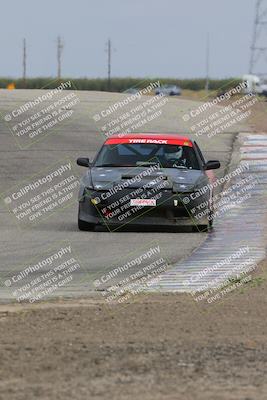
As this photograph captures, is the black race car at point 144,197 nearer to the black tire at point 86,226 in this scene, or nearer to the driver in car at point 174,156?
the black tire at point 86,226

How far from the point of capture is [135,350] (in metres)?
7.79

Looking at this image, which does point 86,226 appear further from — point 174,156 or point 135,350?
point 135,350

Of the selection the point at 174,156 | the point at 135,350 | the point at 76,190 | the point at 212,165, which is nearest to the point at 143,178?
the point at 174,156

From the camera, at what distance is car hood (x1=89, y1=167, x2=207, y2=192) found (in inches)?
675

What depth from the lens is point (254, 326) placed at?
29.3 feet

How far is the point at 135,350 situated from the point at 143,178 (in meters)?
9.56

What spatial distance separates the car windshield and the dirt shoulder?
26.1 feet

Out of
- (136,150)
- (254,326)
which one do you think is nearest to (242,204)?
(136,150)

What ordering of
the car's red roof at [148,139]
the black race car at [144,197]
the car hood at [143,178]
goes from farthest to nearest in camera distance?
the car's red roof at [148,139] → the car hood at [143,178] → the black race car at [144,197]

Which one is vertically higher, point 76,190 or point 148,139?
point 148,139

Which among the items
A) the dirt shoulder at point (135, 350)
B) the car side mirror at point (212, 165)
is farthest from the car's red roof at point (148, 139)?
the dirt shoulder at point (135, 350)

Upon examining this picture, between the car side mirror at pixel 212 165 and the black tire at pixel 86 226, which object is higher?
the car side mirror at pixel 212 165

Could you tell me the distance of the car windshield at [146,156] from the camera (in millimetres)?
18188

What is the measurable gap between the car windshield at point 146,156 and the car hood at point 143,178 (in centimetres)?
35
